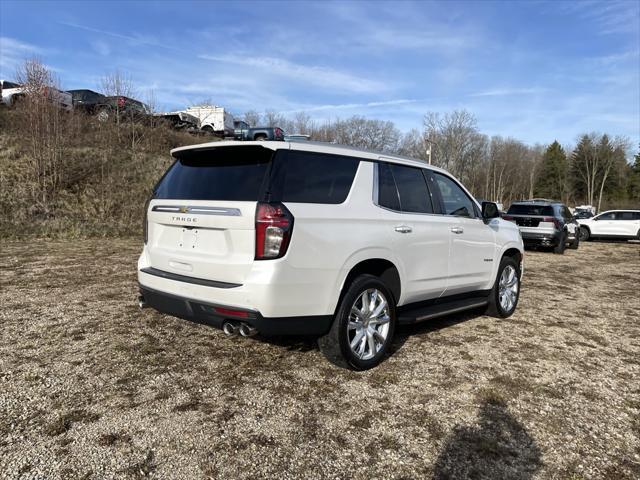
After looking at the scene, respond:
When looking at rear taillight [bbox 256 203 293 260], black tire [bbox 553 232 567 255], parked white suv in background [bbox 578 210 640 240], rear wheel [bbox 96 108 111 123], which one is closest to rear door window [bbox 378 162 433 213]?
rear taillight [bbox 256 203 293 260]

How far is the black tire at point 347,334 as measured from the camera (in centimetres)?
359

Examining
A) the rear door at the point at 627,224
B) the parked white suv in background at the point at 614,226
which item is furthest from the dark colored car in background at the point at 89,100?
the rear door at the point at 627,224

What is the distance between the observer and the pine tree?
253 ft

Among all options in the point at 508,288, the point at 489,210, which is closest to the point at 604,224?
the point at 508,288

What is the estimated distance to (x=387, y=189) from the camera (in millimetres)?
4180

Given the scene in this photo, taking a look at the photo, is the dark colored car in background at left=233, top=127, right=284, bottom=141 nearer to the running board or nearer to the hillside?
the running board

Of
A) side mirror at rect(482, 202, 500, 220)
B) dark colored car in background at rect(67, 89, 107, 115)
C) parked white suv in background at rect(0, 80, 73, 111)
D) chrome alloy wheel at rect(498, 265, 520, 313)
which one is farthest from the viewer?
dark colored car in background at rect(67, 89, 107, 115)

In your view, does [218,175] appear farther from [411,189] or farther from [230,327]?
[411,189]

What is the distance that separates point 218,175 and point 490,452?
2.71 metres

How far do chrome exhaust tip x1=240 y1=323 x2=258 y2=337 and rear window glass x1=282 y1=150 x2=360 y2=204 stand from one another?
3.11ft

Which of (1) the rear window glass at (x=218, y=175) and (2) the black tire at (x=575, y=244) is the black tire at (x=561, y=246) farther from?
(1) the rear window glass at (x=218, y=175)

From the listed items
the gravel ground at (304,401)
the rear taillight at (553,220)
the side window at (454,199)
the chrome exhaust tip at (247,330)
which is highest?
the side window at (454,199)

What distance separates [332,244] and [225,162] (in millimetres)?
1083

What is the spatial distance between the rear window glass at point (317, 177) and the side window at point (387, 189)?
356 millimetres
